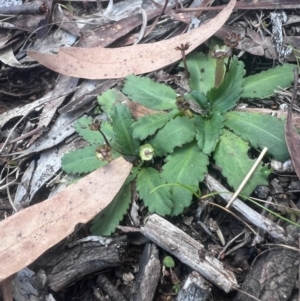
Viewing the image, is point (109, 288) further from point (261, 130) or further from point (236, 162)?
point (261, 130)

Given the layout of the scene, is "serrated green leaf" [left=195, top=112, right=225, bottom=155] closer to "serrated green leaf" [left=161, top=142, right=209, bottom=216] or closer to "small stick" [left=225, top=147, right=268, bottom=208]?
"serrated green leaf" [left=161, top=142, right=209, bottom=216]

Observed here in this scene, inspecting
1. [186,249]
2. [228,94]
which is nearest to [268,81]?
[228,94]

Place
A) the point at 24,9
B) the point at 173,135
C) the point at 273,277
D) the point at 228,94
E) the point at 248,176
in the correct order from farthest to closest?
the point at 24,9 < the point at 228,94 < the point at 173,135 < the point at 248,176 < the point at 273,277

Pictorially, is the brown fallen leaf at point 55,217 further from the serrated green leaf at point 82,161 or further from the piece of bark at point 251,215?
the piece of bark at point 251,215

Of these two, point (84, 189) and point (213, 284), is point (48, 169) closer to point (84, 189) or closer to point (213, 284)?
point (84, 189)

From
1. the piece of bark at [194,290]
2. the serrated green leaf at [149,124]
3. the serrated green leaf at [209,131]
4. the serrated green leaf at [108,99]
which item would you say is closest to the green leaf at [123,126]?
the serrated green leaf at [149,124]

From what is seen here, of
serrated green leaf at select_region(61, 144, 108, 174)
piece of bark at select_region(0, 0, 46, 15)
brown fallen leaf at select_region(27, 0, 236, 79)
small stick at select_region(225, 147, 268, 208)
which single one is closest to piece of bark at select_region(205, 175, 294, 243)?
small stick at select_region(225, 147, 268, 208)
